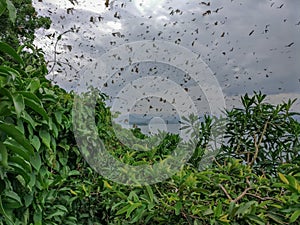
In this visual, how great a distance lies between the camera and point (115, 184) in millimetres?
1772

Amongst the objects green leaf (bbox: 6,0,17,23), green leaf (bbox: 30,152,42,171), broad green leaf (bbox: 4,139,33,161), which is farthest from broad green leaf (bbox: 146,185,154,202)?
green leaf (bbox: 6,0,17,23)

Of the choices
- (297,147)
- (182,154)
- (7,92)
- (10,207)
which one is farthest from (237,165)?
(7,92)

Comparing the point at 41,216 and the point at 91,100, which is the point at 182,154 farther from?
the point at 41,216

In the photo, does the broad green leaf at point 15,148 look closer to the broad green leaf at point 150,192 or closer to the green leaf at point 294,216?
the broad green leaf at point 150,192

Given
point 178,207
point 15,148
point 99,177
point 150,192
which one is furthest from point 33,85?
point 99,177

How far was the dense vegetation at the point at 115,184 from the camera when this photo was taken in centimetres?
128

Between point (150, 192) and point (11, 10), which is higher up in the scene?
point (11, 10)

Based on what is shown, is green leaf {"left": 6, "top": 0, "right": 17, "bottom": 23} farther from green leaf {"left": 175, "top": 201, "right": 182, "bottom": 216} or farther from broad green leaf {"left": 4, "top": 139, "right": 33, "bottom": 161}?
green leaf {"left": 175, "top": 201, "right": 182, "bottom": 216}

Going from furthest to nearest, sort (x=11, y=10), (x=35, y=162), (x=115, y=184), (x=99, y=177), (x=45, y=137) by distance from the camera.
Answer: (x=99, y=177) → (x=115, y=184) → (x=45, y=137) → (x=35, y=162) → (x=11, y=10)

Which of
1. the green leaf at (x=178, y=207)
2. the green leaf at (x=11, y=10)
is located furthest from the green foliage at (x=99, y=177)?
the green leaf at (x=11, y=10)

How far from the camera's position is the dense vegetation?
128 cm

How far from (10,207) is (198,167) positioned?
47.7 inches

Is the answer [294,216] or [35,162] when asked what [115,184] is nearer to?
[35,162]

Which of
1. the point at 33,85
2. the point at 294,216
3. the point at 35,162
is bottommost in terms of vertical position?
the point at 35,162
